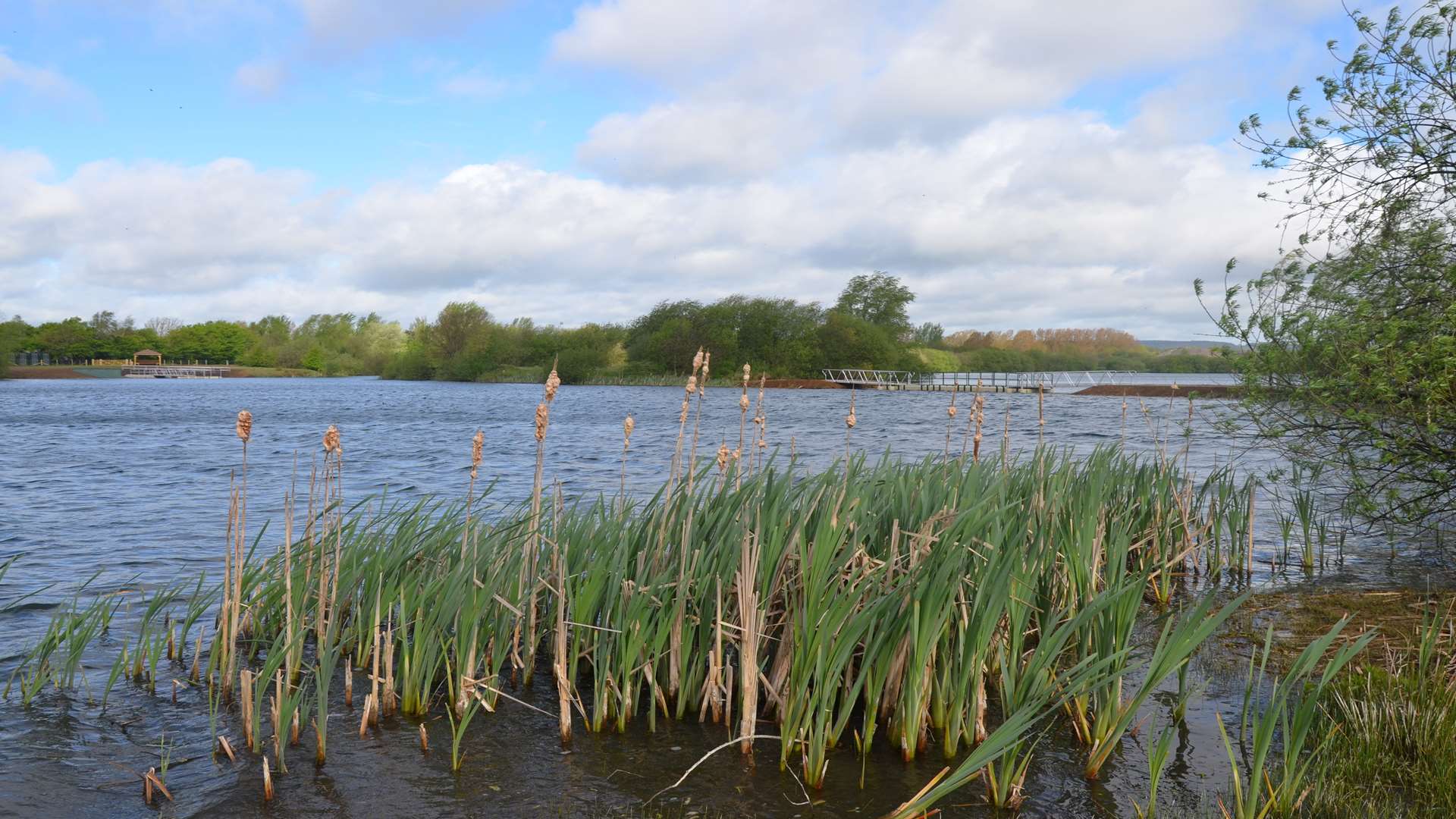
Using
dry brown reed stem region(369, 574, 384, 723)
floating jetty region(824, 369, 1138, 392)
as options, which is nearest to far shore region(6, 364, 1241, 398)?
floating jetty region(824, 369, 1138, 392)

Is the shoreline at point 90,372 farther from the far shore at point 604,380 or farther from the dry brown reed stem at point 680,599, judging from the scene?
the dry brown reed stem at point 680,599

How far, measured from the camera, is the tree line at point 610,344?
101m

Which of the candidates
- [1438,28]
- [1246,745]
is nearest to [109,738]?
[1246,745]

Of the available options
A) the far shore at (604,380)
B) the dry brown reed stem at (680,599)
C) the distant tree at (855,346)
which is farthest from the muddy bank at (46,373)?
the dry brown reed stem at (680,599)

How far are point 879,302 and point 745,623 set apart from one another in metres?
122

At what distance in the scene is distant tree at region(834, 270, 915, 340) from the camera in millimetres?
120938

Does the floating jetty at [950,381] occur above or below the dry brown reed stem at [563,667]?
above

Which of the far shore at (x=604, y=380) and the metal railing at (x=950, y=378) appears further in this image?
the metal railing at (x=950, y=378)

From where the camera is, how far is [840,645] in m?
3.91

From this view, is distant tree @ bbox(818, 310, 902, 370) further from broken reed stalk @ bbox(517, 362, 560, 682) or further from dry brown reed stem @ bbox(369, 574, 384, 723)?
dry brown reed stem @ bbox(369, 574, 384, 723)

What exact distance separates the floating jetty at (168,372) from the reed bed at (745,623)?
15484 cm

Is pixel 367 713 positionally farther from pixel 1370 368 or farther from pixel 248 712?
pixel 1370 368

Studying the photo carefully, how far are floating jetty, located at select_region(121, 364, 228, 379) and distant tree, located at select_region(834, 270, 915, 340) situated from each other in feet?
324

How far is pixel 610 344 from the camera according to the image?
10625cm
